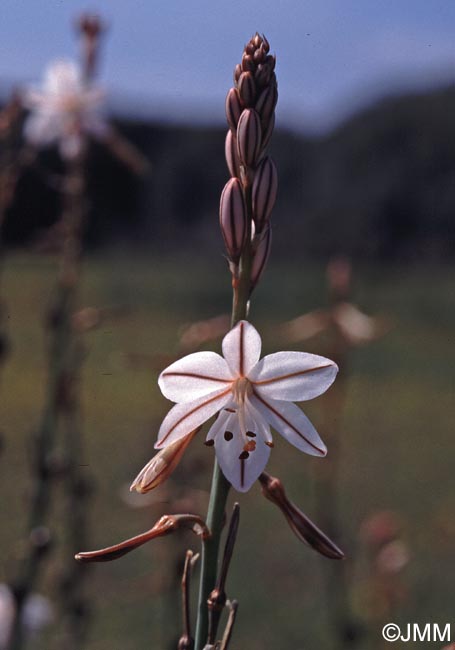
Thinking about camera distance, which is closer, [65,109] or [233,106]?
[233,106]

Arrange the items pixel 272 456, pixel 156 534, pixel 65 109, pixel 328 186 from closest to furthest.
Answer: pixel 156 534 → pixel 65 109 → pixel 272 456 → pixel 328 186

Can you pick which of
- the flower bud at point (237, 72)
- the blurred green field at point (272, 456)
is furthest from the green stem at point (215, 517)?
the blurred green field at point (272, 456)

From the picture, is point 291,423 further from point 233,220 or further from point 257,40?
point 257,40

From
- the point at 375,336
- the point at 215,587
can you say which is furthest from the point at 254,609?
the point at 215,587

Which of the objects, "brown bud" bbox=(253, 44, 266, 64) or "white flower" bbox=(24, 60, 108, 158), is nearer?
"brown bud" bbox=(253, 44, 266, 64)

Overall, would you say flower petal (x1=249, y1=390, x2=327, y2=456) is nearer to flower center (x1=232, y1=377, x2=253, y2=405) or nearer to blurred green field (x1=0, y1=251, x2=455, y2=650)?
flower center (x1=232, y1=377, x2=253, y2=405)

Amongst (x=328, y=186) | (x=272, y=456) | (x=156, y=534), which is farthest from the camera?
(x=328, y=186)

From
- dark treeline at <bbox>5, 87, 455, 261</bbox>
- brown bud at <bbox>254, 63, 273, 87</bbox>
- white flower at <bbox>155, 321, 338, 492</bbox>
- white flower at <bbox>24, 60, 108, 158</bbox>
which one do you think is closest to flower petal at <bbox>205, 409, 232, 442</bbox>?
white flower at <bbox>155, 321, 338, 492</bbox>

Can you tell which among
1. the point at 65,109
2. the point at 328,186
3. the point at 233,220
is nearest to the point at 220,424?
the point at 233,220
